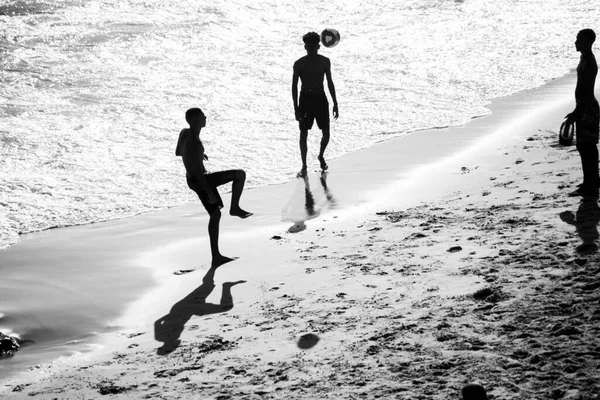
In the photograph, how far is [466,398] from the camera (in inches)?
110

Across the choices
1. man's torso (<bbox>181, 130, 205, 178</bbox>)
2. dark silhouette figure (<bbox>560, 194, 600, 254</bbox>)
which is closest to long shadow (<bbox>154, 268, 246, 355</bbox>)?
man's torso (<bbox>181, 130, 205, 178</bbox>)

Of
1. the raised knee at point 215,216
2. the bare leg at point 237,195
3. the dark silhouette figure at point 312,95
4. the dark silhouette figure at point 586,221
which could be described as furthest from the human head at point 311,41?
the dark silhouette figure at point 586,221

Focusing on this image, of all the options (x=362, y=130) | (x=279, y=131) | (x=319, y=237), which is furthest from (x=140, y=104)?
(x=319, y=237)

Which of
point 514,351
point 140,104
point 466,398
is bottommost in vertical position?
point 514,351

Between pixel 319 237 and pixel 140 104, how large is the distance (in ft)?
23.7

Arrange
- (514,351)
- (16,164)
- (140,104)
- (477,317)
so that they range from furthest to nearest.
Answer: (140,104), (16,164), (477,317), (514,351)

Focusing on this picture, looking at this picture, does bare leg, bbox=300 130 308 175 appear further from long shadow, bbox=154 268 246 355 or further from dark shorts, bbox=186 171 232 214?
long shadow, bbox=154 268 246 355

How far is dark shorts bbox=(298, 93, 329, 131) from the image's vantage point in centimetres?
1052

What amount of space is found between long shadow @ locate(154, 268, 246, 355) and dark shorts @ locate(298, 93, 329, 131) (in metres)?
4.08

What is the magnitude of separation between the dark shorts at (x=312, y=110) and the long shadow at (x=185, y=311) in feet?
13.4

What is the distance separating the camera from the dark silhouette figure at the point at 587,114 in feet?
23.7

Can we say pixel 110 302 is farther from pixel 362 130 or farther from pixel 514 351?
pixel 362 130

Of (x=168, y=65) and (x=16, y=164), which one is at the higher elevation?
(x=168, y=65)

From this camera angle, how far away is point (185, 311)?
6.17 meters
